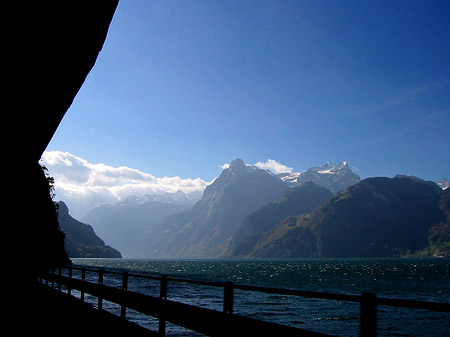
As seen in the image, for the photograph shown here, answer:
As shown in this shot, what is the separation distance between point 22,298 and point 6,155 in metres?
8.26

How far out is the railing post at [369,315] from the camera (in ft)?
12.8

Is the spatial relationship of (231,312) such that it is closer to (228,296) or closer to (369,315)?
(228,296)

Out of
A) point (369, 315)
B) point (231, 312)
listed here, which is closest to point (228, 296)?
point (231, 312)

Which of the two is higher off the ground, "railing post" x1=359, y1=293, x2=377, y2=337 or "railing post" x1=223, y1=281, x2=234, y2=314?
"railing post" x1=359, y1=293, x2=377, y2=337

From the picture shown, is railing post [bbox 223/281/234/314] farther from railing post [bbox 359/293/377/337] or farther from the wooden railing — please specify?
railing post [bbox 359/293/377/337]

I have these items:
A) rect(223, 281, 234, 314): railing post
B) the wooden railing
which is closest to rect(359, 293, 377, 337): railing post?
the wooden railing

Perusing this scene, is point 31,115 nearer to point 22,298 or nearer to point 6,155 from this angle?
point 6,155

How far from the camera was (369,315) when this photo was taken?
394 centimetres

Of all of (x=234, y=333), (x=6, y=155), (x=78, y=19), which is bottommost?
(x=234, y=333)

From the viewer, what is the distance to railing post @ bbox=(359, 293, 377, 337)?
390 centimetres

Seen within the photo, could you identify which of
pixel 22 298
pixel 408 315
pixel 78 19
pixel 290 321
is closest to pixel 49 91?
pixel 78 19

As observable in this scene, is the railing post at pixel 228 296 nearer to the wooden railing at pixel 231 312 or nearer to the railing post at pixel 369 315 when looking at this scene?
the wooden railing at pixel 231 312

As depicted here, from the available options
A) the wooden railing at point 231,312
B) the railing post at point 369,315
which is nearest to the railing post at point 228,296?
the wooden railing at point 231,312

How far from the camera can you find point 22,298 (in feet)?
54.1
